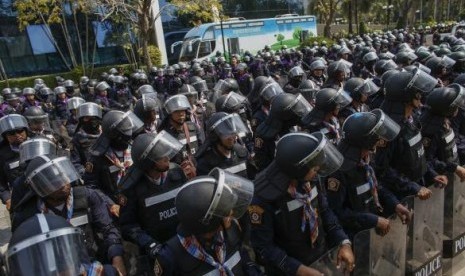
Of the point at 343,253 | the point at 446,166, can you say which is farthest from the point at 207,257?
the point at 446,166

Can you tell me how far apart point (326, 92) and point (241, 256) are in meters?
3.18

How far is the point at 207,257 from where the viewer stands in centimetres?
256

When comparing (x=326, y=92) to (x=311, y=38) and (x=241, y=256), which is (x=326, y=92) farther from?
(x=311, y=38)

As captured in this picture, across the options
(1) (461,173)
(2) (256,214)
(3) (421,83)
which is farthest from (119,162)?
(1) (461,173)

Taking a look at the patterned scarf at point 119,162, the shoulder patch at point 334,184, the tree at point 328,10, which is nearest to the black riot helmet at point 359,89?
the shoulder patch at point 334,184

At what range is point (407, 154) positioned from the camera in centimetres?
403

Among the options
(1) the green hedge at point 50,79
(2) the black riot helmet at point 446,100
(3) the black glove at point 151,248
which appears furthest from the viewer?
(1) the green hedge at point 50,79

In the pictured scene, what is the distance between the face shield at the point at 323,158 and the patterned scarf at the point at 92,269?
1378 millimetres

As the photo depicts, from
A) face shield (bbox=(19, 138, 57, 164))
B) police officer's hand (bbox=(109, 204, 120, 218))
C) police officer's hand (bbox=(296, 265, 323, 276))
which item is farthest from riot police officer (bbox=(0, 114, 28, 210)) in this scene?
police officer's hand (bbox=(296, 265, 323, 276))

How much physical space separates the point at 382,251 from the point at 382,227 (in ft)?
0.70

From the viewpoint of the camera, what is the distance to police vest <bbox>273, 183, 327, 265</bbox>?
2945mm

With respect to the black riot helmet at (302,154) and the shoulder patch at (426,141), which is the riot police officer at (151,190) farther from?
the shoulder patch at (426,141)

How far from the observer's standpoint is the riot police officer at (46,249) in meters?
2.04

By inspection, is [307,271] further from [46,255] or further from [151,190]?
[46,255]
